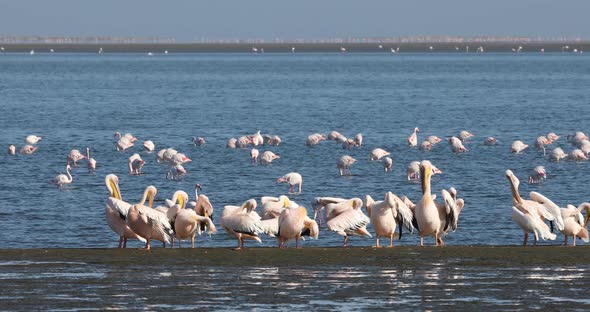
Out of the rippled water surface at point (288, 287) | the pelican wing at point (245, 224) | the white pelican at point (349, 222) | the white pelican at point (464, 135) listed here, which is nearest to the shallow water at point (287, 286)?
the rippled water surface at point (288, 287)

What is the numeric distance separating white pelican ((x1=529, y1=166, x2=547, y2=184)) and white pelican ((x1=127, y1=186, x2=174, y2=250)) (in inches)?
624

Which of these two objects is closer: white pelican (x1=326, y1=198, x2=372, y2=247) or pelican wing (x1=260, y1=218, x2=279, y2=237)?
pelican wing (x1=260, y1=218, x2=279, y2=237)

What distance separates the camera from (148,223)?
17672 millimetres

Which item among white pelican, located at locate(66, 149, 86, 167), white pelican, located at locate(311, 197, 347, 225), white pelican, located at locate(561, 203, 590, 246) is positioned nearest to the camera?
white pelican, located at locate(561, 203, 590, 246)

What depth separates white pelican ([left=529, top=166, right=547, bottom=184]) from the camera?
31.8m

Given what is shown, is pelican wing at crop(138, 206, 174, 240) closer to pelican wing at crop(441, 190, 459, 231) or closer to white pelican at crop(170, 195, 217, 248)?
white pelican at crop(170, 195, 217, 248)

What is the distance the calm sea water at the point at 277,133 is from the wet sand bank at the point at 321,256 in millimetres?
4539

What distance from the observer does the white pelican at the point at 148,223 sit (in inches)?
692

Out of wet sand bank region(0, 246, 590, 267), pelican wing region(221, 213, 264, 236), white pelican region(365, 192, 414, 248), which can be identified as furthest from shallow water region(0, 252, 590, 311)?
white pelican region(365, 192, 414, 248)

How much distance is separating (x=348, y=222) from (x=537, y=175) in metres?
14.7

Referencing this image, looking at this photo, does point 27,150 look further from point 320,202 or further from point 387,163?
point 320,202

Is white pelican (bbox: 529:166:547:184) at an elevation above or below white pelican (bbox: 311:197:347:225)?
above

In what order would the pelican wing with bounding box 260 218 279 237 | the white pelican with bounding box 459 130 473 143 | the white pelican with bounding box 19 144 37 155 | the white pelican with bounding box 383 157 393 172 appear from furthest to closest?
the white pelican with bounding box 459 130 473 143
the white pelican with bounding box 19 144 37 155
the white pelican with bounding box 383 157 393 172
the pelican wing with bounding box 260 218 279 237

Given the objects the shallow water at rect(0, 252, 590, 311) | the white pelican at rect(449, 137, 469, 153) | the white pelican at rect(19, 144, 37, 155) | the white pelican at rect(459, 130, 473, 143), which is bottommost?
the shallow water at rect(0, 252, 590, 311)
